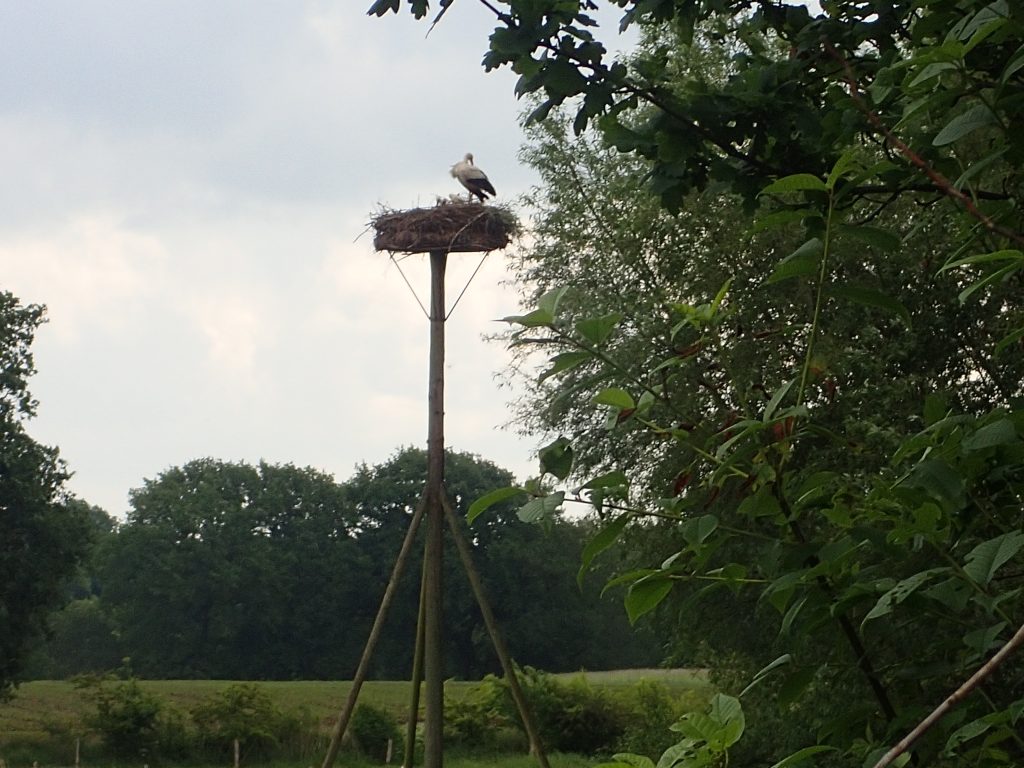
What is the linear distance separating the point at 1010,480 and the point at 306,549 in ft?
123

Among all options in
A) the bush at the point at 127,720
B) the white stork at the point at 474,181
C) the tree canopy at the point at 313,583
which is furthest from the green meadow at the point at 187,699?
the white stork at the point at 474,181

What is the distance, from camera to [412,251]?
29.6ft

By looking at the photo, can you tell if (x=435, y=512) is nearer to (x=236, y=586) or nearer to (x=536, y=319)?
(x=536, y=319)

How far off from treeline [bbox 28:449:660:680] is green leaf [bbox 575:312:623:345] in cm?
3148

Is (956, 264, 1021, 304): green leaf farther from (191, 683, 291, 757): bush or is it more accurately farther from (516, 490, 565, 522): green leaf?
(191, 683, 291, 757): bush

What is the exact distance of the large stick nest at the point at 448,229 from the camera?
8.95m

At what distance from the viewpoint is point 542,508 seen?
1.39m

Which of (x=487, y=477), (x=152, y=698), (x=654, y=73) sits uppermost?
(x=487, y=477)

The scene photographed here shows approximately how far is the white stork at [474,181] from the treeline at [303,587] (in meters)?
23.4

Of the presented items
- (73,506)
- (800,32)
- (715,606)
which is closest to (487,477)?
(73,506)

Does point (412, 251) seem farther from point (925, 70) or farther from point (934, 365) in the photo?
point (925, 70)

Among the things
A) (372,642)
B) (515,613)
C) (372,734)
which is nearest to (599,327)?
(372,642)

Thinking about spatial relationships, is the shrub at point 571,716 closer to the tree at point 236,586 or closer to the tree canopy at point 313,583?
the tree canopy at point 313,583

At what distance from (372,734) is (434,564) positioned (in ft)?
45.6
